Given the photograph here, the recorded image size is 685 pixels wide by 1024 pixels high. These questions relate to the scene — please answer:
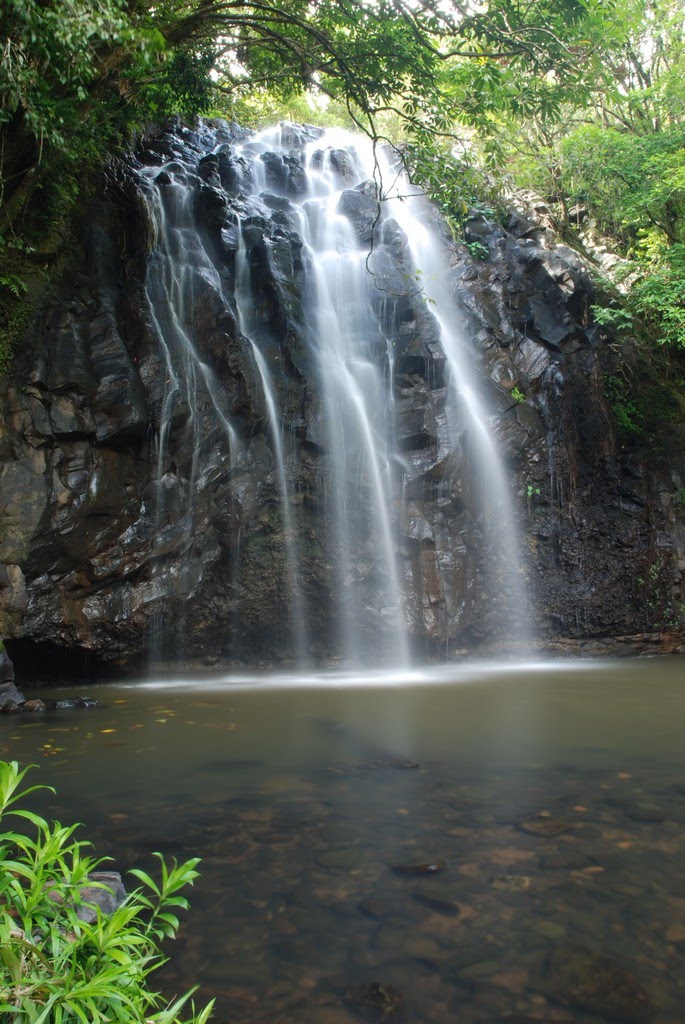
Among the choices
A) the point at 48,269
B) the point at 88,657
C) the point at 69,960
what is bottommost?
the point at 69,960

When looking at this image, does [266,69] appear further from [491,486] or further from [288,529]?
[491,486]

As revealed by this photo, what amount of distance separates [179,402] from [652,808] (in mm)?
7963

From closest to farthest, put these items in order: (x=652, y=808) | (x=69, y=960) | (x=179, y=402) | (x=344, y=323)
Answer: (x=69, y=960)
(x=652, y=808)
(x=179, y=402)
(x=344, y=323)

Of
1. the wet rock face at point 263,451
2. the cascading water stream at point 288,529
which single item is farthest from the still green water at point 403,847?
the cascading water stream at point 288,529

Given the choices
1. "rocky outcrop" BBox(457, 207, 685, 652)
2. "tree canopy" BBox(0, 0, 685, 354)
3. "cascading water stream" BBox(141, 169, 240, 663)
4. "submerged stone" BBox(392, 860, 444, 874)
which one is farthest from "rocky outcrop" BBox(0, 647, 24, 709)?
"rocky outcrop" BBox(457, 207, 685, 652)

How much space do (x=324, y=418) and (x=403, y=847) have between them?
325 inches

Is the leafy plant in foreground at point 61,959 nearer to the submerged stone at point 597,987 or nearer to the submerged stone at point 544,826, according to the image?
the submerged stone at point 597,987

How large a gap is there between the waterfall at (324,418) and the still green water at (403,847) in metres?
3.85

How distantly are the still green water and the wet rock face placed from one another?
290 centimetres

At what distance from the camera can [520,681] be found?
9.45 meters

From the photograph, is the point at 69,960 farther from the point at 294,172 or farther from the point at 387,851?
the point at 294,172

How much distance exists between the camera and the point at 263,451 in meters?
10.6

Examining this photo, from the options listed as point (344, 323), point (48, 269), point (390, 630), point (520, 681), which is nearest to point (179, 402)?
point (48, 269)

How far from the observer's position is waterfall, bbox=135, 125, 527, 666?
1044 cm
